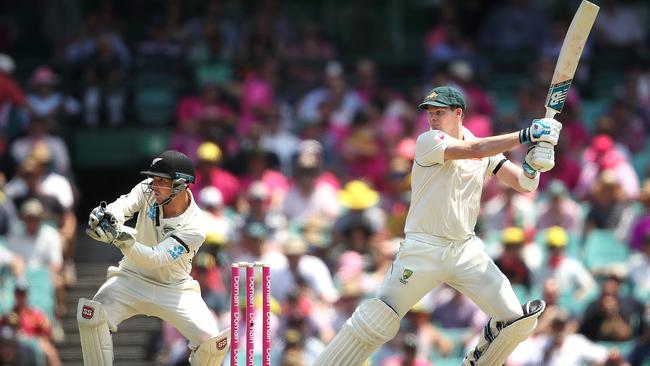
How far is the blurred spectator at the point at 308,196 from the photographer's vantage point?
15539 millimetres

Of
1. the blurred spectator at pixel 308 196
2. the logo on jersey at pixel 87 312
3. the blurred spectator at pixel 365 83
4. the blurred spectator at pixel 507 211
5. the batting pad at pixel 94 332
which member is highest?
the blurred spectator at pixel 365 83

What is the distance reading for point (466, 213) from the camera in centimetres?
1052

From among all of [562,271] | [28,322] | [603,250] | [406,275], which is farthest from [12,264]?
[603,250]

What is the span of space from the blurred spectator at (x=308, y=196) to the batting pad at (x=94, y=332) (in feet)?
17.3

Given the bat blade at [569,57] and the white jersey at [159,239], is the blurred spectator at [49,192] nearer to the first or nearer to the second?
the white jersey at [159,239]

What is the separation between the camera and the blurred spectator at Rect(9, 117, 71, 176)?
16.4 meters

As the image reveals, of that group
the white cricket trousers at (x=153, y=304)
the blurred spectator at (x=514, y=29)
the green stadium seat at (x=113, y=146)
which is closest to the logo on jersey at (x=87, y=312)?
the white cricket trousers at (x=153, y=304)

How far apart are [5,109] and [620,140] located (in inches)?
287

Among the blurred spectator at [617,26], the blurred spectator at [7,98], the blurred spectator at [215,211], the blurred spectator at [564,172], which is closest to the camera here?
the blurred spectator at [215,211]

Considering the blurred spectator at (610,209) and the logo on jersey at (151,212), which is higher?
the logo on jersey at (151,212)

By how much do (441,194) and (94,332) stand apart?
8.71 ft

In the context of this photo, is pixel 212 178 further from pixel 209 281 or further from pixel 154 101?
pixel 154 101

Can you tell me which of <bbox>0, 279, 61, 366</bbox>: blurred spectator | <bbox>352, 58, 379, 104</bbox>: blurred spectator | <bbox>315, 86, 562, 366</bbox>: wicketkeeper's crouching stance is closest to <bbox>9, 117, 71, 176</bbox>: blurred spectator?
<bbox>0, 279, 61, 366</bbox>: blurred spectator

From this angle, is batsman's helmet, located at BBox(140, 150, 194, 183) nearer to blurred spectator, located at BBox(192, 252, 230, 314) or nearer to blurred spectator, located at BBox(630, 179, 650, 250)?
blurred spectator, located at BBox(192, 252, 230, 314)
